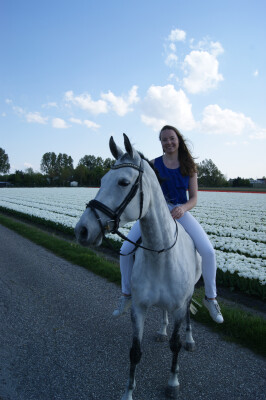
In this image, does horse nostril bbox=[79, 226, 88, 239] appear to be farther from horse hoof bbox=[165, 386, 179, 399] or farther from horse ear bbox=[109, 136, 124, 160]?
horse hoof bbox=[165, 386, 179, 399]

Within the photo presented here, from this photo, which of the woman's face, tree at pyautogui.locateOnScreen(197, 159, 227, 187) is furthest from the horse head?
tree at pyautogui.locateOnScreen(197, 159, 227, 187)

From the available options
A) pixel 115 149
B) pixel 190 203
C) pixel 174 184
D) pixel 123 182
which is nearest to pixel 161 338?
pixel 190 203

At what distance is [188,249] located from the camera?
3068 millimetres

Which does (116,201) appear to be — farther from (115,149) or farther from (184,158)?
(184,158)

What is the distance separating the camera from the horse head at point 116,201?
201 centimetres

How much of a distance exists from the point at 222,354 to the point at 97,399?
1.68 m

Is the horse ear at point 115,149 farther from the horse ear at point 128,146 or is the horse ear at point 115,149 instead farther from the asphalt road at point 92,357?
the asphalt road at point 92,357

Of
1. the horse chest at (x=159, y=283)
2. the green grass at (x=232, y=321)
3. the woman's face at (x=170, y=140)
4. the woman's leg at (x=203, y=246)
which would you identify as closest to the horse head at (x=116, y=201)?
the horse chest at (x=159, y=283)

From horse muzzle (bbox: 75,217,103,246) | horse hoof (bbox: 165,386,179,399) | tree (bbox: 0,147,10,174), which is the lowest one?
horse hoof (bbox: 165,386,179,399)

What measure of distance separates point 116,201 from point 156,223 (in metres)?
0.56

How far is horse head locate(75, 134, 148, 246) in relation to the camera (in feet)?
6.61

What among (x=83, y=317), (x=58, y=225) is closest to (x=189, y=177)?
(x=83, y=317)

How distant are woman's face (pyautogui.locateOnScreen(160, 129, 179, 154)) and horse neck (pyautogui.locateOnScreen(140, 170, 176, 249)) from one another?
36.0 inches

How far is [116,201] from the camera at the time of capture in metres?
2.12
